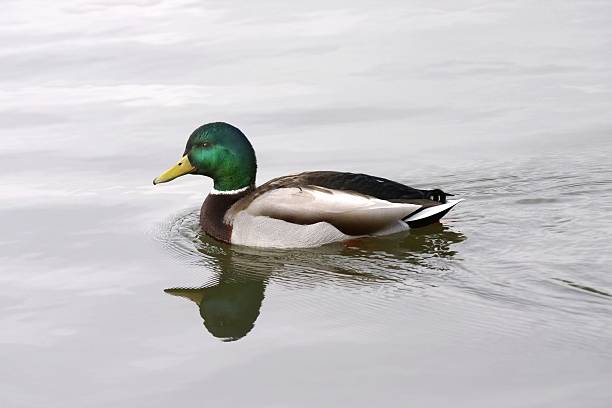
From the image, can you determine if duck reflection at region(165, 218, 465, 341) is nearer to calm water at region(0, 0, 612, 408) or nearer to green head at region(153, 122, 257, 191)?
calm water at region(0, 0, 612, 408)

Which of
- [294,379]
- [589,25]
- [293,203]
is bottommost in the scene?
[294,379]

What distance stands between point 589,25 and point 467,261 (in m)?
6.72

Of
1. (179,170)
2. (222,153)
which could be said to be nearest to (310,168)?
(222,153)

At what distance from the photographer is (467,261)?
853 centimetres

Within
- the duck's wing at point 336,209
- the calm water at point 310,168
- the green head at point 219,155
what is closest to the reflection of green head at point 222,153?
the green head at point 219,155

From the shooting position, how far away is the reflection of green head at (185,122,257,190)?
32.0ft

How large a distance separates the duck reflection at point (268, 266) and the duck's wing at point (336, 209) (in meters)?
0.15

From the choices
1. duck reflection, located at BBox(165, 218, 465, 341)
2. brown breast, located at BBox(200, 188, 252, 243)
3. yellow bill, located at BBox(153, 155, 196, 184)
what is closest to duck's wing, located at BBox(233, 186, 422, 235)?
duck reflection, located at BBox(165, 218, 465, 341)

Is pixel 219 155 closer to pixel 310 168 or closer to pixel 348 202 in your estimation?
pixel 348 202

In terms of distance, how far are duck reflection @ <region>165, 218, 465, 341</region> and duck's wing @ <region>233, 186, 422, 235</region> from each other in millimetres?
152

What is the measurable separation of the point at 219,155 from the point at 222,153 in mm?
28

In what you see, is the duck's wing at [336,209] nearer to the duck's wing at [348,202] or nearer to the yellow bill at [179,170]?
the duck's wing at [348,202]

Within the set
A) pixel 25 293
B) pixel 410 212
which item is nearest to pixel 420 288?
pixel 410 212

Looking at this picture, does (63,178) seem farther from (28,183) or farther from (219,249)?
(219,249)
